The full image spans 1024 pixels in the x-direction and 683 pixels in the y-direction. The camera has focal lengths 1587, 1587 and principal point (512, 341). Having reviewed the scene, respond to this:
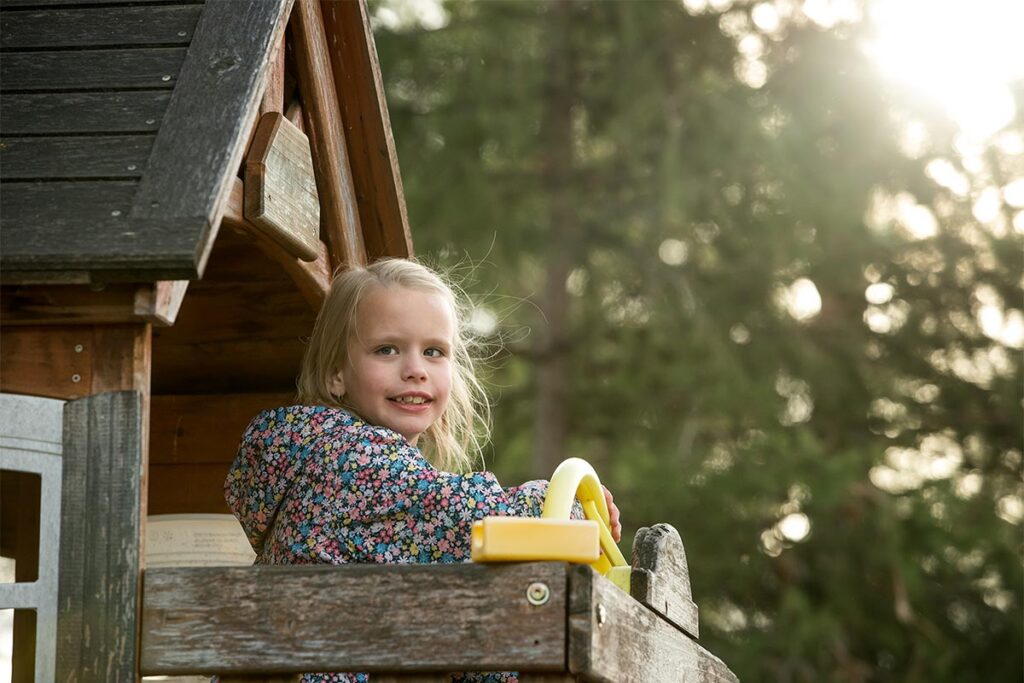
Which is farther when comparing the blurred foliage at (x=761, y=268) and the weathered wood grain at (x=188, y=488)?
the blurred foliage at (x=761, y=268)

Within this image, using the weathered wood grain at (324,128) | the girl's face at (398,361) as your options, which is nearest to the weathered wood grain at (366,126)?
the weathered wood grain at (324,128)

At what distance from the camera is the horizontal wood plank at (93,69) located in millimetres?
3615

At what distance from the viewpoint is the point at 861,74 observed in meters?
12.5

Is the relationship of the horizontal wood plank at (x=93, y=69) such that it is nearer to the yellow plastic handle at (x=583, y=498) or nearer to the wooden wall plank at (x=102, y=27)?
the wooden wall plank at (x=102, y=27)

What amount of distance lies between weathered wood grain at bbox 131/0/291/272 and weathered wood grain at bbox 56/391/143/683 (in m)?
0.41

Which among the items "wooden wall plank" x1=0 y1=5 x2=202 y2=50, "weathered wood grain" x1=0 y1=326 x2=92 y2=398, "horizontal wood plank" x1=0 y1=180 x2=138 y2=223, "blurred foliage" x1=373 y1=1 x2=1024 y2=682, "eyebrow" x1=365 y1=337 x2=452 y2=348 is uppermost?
"blurred foliage" x1=373 y1=1 x2=1024 y2=682

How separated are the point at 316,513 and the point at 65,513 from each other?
0.55 m

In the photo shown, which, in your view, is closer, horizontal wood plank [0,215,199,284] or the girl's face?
horizontal wood plank [0,215,199,284]

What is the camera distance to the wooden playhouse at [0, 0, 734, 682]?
3.08m

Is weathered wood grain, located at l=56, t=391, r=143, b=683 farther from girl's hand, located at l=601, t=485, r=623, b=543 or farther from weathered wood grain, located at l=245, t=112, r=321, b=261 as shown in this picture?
girl's hand, located at l=601, t=485, r=623, b=543

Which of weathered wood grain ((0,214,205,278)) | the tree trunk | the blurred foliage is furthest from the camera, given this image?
the tree trunk

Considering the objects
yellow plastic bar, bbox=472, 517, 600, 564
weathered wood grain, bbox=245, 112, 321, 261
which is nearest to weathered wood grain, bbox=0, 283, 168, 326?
weathered wood grain, bbox=245, 112, 321, 261

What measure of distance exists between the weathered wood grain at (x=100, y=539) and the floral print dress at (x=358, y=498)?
0.44 m

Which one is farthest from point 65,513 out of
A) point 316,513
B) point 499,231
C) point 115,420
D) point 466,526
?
point 499,231
